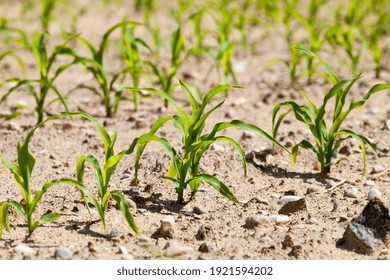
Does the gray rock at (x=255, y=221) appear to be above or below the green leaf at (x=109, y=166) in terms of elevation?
below

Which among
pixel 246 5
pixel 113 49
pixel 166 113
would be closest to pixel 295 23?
pixel 246 5

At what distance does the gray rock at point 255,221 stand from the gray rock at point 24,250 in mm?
823

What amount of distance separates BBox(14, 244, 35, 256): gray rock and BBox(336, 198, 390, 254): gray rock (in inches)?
43.9

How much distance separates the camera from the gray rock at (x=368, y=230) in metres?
2.83

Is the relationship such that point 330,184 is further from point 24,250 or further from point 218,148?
point 24,250

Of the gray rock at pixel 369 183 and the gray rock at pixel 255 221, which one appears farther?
the gray rock at pixel 369 183

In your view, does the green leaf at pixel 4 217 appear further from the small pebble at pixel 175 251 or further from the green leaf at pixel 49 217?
the small pebble at pixel 175 251

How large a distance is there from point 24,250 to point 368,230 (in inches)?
49.0

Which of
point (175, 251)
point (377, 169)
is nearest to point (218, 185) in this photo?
point (175, 251)

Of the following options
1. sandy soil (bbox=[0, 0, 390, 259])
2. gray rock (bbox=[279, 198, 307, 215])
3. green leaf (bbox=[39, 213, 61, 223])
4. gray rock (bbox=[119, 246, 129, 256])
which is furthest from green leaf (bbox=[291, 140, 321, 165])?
green leaf (bbox=[39, 213, 61, 223])

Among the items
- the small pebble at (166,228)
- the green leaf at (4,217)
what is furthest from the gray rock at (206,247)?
the green leaf at (4,217)

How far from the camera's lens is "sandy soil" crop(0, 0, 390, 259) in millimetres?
2828

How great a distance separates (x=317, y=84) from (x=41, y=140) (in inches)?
79.8

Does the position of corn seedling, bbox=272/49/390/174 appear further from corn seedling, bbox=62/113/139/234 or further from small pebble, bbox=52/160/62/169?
small pebble, bbox=52/160/62/169
